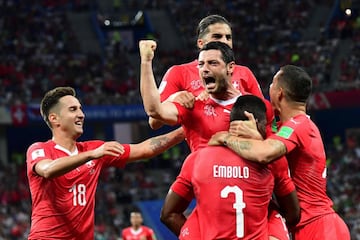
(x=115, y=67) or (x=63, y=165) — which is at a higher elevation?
(x=115, y=67)

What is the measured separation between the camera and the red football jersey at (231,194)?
566 cm

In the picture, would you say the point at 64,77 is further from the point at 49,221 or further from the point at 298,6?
the point at 49,221

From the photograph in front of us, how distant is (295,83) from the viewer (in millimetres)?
6309

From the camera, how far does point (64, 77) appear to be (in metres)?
32.2

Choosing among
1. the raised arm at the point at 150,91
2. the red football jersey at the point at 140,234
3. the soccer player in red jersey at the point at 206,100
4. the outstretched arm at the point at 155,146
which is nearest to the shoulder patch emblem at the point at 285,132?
the soccer player in red jersey at the point at 206,100

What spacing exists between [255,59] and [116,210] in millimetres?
10543

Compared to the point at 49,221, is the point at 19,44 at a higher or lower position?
higher

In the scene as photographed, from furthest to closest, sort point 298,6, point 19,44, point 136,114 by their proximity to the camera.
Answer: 1. point 298,6
2. point 19,44
3. point 136,114

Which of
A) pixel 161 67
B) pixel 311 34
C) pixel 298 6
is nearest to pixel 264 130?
pixel 161 67

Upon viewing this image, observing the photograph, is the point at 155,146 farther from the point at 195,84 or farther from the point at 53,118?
the point at 53,118

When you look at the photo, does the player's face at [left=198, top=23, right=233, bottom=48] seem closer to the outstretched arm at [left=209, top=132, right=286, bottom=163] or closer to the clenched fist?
the clenched fist

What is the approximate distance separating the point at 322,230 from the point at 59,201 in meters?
2.36

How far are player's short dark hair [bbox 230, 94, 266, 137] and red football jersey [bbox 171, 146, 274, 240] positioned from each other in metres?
0.26

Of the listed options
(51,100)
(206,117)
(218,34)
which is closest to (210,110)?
(206,117)
